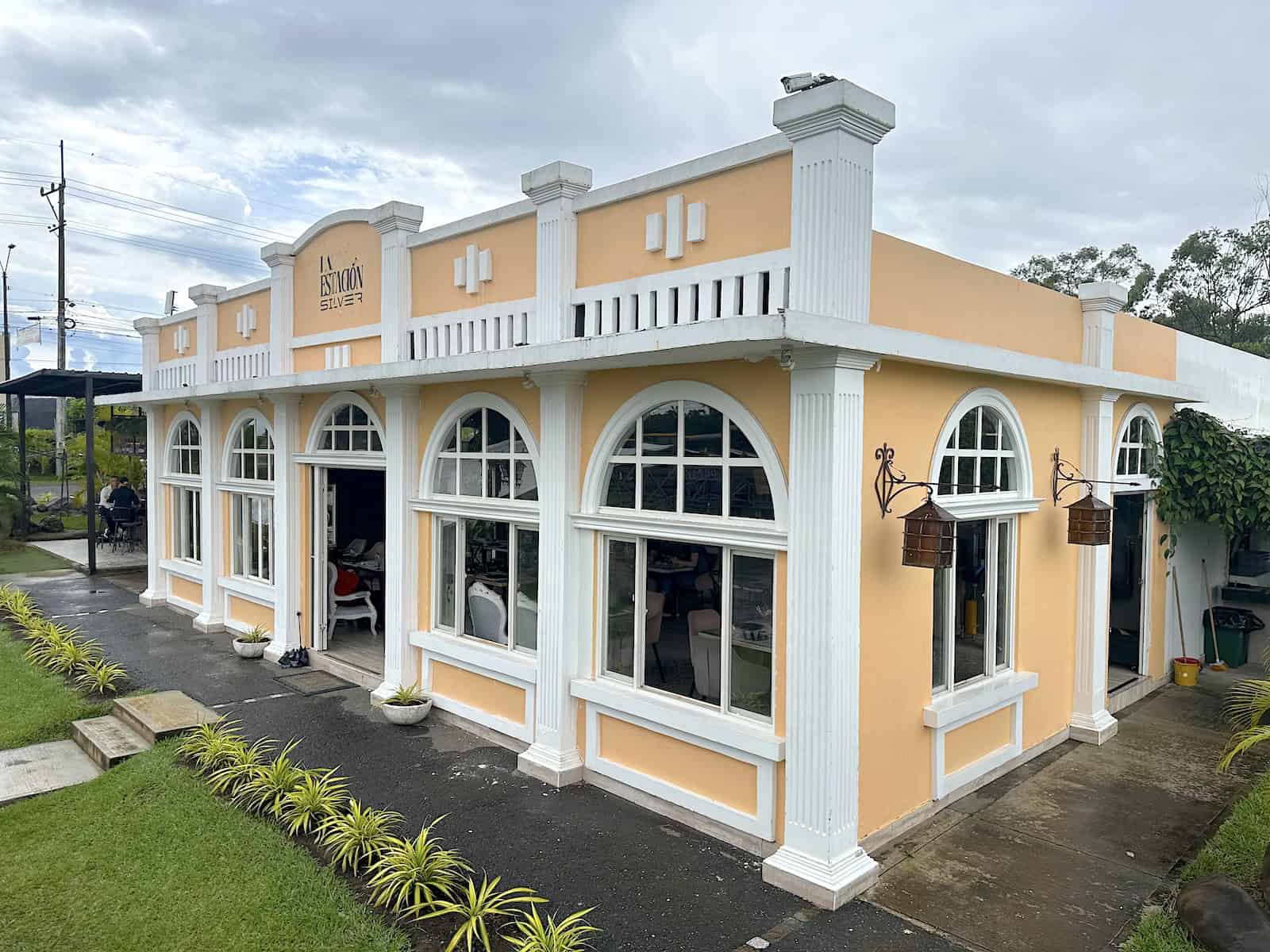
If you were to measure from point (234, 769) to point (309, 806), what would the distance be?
0.92 metres

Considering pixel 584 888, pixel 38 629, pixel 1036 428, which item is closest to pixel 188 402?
pixel 38 629

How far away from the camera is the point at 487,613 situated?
23.2 ft

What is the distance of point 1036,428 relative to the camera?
21.1 ft

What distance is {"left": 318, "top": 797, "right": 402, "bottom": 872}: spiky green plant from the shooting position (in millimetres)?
4652

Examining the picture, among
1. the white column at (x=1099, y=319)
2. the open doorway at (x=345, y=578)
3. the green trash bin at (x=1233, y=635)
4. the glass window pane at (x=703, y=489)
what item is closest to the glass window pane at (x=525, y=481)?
the glass window pane at (x=703, y=489)

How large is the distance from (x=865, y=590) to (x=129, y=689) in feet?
22.7

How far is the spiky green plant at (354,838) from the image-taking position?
15.3 ft

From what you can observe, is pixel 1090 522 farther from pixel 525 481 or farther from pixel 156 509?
pixel 156 509

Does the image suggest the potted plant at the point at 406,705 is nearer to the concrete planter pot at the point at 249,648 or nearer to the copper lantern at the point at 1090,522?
the concrete planter pot at the point at 249,648

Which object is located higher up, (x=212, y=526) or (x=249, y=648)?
(x=212, y=526)

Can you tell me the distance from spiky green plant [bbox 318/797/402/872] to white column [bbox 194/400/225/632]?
21.6 feet

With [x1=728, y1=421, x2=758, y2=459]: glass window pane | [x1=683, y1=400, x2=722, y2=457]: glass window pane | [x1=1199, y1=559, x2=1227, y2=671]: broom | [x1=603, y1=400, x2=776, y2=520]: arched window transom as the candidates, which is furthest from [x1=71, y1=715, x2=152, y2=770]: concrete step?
[x1=1199, y1=559, x2=1227, y2=671]: broom

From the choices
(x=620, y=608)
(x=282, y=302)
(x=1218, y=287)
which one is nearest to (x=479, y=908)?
(x=620, y=608)

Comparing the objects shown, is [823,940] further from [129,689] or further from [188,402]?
[188,402]
